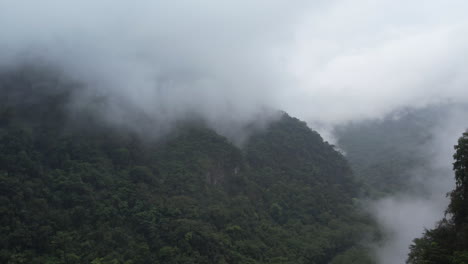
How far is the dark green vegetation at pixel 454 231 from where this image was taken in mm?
24891

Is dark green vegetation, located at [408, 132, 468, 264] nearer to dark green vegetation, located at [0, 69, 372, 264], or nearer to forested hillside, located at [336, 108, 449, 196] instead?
dark green vegetation, located at [0, 69, 372, 264]

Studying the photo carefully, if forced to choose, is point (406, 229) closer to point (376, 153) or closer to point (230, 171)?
point (230, 171)

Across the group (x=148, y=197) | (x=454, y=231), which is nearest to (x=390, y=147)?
(x=148, y=197)

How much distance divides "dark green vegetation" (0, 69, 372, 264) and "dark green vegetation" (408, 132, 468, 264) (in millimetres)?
19204

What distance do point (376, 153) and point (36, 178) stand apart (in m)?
93.7

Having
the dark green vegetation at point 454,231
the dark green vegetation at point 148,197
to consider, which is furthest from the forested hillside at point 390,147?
the dark green vegetation at point 454,231

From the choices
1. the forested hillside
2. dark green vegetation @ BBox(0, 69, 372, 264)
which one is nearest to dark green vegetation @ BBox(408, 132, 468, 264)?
dark green vegetation @ BBox(0, 69, 372, 264)

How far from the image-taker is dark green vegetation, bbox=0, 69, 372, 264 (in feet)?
125

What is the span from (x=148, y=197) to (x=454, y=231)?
31485 mm

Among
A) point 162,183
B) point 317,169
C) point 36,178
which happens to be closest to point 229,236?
point 162,183

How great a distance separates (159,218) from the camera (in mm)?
44250

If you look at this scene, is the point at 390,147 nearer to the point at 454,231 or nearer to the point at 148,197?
the point at 148,197

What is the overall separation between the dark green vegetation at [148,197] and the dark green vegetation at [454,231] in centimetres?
1920

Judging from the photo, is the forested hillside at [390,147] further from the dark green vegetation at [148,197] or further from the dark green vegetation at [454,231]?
the dark green vegetation at [454,231]
